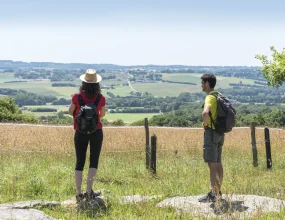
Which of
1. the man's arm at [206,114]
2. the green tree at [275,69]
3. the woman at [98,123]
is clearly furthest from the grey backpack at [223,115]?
the green tree at [275,69]

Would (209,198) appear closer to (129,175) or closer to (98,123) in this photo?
(98,123)

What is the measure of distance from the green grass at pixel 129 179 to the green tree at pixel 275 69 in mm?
22643

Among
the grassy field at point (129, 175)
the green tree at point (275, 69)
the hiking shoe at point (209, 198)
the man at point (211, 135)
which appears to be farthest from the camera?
the green tree at point (275, 69)

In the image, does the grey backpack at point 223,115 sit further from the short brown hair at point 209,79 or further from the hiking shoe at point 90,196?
the hiking shoe at point 90,196

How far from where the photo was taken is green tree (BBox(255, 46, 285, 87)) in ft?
117

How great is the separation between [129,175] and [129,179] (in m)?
0.68

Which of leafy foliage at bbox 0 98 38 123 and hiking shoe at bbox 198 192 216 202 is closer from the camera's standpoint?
hiking shoe at bbox 198 192 216 202

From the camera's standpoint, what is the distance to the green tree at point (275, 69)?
35.7 m

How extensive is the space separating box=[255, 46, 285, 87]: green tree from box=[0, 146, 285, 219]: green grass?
2264 cm

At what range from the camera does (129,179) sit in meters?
9.66

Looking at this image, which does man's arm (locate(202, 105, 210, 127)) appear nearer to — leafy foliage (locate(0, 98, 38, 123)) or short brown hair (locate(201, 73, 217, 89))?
short brown hair (locate(201, 73, 217, 89))

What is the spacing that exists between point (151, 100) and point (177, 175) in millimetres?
146040

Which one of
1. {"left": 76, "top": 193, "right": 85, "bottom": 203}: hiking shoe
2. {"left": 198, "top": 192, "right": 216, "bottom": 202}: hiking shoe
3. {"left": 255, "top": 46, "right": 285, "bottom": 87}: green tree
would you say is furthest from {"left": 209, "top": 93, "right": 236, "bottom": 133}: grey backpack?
{"left": 255, "top": 46, "right": 285, "bottom": 87}: green tree

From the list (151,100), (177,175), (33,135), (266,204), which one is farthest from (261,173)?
(151,100)
